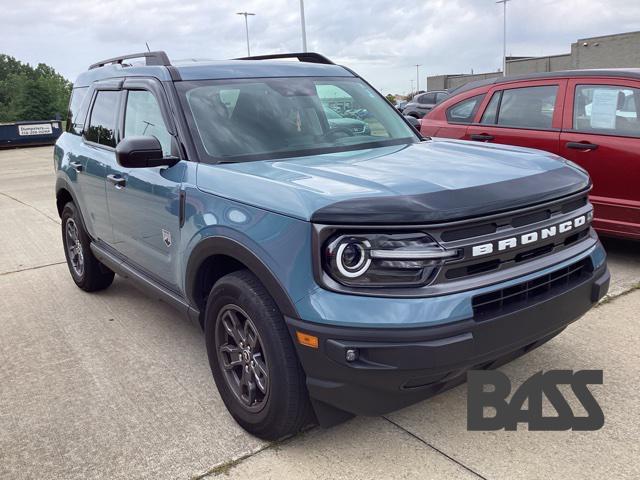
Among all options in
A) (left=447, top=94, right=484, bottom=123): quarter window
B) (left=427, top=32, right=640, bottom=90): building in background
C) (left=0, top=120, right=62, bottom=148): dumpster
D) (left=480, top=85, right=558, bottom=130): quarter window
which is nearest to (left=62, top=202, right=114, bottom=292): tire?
(left=447, top=94, right=484, bottom=123): quarter window

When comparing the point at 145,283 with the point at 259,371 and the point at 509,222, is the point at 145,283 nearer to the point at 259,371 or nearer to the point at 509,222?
the point at 259,371

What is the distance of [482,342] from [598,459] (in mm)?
845

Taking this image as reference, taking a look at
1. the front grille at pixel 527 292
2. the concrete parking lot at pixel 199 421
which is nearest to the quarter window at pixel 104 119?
the concrete parking lot at pixel 199 421

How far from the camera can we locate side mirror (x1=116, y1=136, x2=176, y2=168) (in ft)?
10.6

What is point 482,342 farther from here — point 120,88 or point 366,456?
point 120,88

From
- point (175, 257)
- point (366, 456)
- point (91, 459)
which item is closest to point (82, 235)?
point (175, 257)

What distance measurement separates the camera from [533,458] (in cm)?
272

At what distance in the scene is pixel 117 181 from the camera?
4023 mm

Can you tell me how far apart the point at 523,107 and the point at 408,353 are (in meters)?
4.50

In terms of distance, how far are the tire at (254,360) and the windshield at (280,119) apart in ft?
2.71

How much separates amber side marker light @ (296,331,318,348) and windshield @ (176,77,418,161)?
1.19 meters

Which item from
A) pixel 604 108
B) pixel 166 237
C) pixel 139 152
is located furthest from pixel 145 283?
pixel 604 108

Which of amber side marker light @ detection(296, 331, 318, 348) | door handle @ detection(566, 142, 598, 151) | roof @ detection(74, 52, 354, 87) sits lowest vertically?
amber side marker light @ detection(296, 331, 318, 348)

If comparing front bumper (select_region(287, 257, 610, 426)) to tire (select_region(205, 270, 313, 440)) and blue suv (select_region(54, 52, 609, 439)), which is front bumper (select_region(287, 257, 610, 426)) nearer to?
blue suv (select_region(54, 52, 609, 439))
